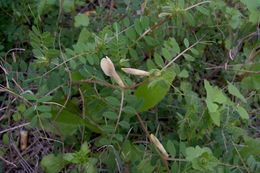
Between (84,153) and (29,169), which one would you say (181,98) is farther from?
(29,169)

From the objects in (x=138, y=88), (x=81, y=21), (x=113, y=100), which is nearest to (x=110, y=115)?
(x=113, y=100)

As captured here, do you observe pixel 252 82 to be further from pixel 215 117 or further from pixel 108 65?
pixel 108 65

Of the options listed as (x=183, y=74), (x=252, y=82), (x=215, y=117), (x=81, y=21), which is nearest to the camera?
(x=215, y=117)

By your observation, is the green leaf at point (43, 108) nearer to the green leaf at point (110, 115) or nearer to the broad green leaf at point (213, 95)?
the green leaf at point (110, 115)

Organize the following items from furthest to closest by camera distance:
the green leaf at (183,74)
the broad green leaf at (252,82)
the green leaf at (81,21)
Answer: the green leaf at (81,21) < the broad green leaf at (252,82) < the green leaf at (183,74)

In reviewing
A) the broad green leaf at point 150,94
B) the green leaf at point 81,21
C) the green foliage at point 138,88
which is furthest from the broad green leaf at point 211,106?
the green leaf at point 81,21

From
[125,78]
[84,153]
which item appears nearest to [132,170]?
[84,153]

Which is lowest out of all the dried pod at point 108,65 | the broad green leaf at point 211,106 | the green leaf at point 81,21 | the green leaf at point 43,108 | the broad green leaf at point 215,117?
the broad green leaf at point 215,117

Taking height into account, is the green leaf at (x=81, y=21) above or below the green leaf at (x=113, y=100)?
above
